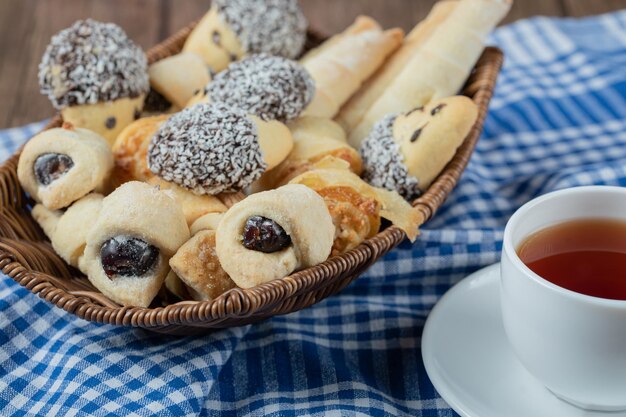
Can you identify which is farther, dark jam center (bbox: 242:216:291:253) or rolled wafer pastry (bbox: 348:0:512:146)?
rolled wafer pastry (bbox: 348:0:512:146)

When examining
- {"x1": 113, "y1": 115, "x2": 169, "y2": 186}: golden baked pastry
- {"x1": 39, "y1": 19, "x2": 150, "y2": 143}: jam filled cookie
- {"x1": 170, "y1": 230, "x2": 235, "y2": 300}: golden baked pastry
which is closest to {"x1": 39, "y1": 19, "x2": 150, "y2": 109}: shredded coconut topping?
{"x1": 39, "y1": 19, "x2": 150, "y2": 143}: jam filled cookie

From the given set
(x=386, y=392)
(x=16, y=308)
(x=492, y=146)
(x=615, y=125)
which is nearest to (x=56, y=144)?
(x=16, y=308)

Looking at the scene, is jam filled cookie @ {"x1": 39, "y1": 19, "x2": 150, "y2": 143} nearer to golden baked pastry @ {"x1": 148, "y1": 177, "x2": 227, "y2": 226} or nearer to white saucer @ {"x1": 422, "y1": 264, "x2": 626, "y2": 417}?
golden baked pastry @ {"x1": 148, "y1": 177, "x2": 227, "y2": 226}

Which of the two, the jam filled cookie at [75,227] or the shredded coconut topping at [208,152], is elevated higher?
the shredded coconut topping at [208,152]

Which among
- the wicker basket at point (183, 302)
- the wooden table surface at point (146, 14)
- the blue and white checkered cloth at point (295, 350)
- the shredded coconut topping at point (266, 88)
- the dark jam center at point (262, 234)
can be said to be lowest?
the wooden table surface at point (146, 14)

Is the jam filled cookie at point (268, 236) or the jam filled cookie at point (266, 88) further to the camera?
the jam filled cookie at point (266, 88)

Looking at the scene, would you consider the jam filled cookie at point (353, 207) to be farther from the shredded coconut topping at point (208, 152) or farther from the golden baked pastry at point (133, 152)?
the golden baked pastry at point (133, 152)

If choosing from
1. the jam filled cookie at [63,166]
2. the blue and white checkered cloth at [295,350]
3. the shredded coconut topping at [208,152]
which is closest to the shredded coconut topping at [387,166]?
the blue and white checkered cloth at [295,350]

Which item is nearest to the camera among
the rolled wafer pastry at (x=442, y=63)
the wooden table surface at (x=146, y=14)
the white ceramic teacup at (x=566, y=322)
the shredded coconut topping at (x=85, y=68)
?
the white ceramic teacup at (x=566, y=322)
